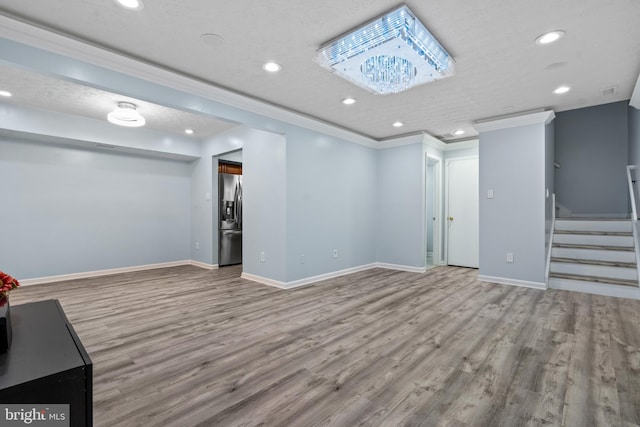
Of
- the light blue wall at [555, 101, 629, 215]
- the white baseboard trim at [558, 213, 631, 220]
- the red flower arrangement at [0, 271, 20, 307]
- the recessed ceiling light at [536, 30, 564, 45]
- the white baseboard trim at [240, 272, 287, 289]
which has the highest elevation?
the recessed ceiling light at [536, 30, 564, 45]

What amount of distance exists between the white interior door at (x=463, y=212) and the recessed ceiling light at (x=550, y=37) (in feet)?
11.9

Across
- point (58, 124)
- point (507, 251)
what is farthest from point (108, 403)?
point (507, 251)

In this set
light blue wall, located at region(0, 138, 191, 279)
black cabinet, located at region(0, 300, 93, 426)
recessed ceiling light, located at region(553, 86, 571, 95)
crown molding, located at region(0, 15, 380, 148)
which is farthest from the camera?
light blue wall, located at region(0, 138, 191, 279)

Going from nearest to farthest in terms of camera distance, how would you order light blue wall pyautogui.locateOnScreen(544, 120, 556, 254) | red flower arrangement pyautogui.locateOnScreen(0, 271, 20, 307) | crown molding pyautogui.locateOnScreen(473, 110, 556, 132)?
red flower arrangement pyautogui.locateOnScreen(0, 271, 20, 307) → crown molding pyautogui.locateOnScreen(473, 110, 556, 132) → light blue wall pyautogui.locateOnScreen(544, 120, 556, 254)

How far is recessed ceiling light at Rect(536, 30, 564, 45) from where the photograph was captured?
2418mm

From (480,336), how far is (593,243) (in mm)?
3375

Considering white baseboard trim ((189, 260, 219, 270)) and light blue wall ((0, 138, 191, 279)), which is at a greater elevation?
light blue wall ((0, 138, 191, 279))

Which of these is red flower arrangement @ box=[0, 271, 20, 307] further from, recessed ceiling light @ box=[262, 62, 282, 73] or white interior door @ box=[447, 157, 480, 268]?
white interior door @ box=[447, 157, 480, 268]

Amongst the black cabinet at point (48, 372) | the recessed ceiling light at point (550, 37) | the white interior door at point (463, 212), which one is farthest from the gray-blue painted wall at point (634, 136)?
the black cabinet at point (48, 372)

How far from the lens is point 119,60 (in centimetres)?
269

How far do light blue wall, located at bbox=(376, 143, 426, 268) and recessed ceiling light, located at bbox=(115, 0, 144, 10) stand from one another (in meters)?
4.62

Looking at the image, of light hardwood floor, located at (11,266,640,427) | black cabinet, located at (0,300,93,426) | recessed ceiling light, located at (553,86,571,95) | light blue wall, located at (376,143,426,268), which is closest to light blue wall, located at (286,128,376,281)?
light blue wall, located at (376,143,426,268)

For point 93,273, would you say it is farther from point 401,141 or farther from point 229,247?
point 401,141

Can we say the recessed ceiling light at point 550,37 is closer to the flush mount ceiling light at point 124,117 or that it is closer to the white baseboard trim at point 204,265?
the flush mount ceiling light at point 124,117
